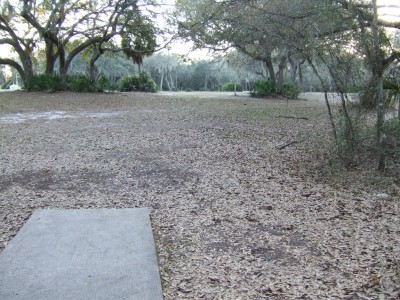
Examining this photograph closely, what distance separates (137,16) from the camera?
1934cm

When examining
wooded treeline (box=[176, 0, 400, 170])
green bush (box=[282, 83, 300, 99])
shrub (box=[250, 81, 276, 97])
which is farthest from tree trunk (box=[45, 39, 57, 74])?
wooded treeline (box=[176, 0, 400, 170])

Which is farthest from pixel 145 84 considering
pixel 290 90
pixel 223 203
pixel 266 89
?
pixel 223 203

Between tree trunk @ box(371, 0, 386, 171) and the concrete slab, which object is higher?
tree trunk @ box(371, 0, 386, 171)

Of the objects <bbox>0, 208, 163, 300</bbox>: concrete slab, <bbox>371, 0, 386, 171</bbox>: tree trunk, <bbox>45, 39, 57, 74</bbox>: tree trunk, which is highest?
<bbox>45, 39, 57, 74</bbox>: tree trunk

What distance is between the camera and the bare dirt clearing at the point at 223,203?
296 centimetres

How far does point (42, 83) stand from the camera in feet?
65.4

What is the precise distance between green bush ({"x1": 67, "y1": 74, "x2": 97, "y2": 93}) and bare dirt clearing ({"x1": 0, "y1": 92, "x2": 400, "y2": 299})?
10.9 m

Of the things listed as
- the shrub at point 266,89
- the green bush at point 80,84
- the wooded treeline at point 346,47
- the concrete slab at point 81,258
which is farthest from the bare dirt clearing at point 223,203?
the shrub at point 266,89

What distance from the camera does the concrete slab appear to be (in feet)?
8.78

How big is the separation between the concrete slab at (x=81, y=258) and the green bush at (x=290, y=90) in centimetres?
1683

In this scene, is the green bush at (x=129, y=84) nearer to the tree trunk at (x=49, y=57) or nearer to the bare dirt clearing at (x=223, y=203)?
the tree trunk at (x=49, y=57)

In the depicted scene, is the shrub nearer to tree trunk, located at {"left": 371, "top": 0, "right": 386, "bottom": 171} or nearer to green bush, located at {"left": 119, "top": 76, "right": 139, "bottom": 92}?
green bush, located at {"left": 119, "top": 76, "right": 139, "bottom": 92}

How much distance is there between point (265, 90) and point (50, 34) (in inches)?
437

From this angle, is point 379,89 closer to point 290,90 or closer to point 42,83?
point 290,90
